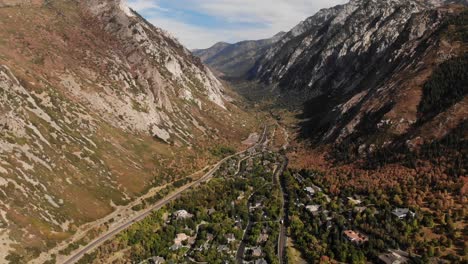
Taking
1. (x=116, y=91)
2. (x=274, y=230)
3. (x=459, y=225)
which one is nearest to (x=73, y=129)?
(x=116, y=91)

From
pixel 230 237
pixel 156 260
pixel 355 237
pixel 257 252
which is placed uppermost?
pixel 355 237

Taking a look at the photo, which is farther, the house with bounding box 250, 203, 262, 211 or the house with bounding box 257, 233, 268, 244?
the house with bounding box 250, 203, 262, 211

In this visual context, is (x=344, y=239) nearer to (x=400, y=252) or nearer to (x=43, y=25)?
(x=400, y=252)

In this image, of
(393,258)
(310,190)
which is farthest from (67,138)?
(393,258)

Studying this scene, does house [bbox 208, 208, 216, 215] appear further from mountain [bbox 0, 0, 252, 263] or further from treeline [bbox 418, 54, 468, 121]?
treeline [bbox 418, 54, 468, 121]

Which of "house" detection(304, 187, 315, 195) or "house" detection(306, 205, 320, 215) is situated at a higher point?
"house" detection(304, 187, 315, 195)

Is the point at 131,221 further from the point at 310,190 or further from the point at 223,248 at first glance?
the point at 310,190

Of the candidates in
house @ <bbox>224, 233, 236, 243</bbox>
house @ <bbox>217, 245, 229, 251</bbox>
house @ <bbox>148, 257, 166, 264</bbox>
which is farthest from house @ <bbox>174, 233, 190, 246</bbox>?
house @ <bbox>224, 233, 236, 243</bbox>
